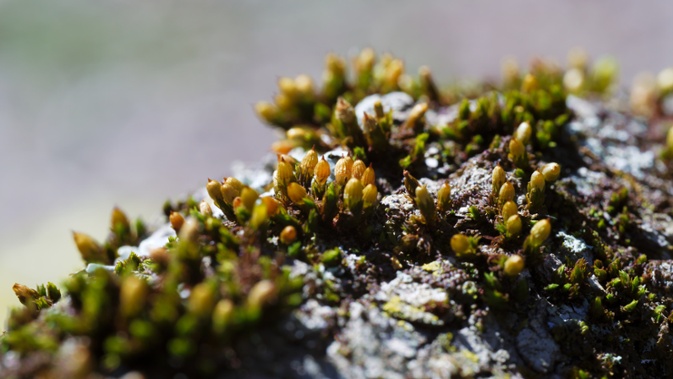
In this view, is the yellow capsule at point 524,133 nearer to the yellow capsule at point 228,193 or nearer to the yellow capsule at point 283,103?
the yellow capsule at point 228,193

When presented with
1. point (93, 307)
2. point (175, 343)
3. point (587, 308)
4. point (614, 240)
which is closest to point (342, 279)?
point (175, 343)

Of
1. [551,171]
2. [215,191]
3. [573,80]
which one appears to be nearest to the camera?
[215,191]

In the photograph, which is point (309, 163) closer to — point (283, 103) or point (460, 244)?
point (460, 244)

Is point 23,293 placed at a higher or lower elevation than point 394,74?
lower

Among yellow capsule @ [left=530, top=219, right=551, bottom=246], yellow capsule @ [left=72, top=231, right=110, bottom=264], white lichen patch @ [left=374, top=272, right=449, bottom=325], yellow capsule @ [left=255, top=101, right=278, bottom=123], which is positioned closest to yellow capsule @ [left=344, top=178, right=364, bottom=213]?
white lichen patch @ [left=374, top=272, right=449, bottom=325]

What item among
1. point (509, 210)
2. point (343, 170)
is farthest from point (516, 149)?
point (343, 170)

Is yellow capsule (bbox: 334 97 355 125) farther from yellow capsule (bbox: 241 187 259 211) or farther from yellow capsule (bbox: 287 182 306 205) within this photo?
yellow capsule (bbox: 241 187 259 211)
